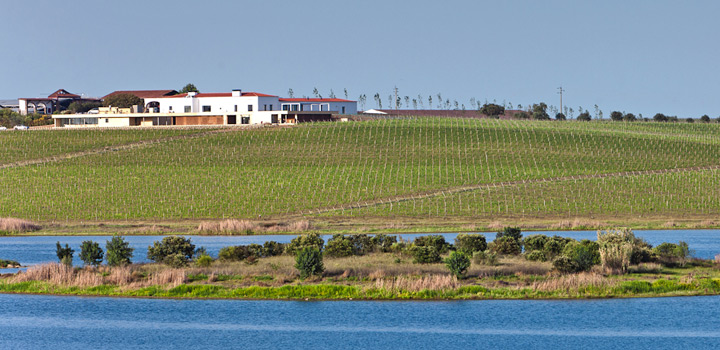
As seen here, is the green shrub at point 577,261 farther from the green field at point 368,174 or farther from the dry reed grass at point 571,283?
the green field at point 368,174

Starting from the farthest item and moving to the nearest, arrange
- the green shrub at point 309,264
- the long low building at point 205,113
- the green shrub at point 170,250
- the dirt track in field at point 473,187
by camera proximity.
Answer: the long low building at point 205,113, the dirt track in field at point 473,187, the green shrub at point 170,250, the green shrub at point 309,264

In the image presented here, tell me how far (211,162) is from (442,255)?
70.1m

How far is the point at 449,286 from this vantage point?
4494 centimetres

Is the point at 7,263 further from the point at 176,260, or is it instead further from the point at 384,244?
the point at 384,244

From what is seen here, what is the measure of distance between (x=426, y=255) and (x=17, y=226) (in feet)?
154

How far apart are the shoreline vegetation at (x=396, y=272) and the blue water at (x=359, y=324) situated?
100cm

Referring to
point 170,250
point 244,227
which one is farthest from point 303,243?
point 244,227

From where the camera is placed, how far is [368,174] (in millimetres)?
111312

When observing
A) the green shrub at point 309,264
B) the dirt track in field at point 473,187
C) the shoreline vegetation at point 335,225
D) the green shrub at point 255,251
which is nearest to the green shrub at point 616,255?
the green shrub at point 309,264

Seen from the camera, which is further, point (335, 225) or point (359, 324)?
point (335, 225)

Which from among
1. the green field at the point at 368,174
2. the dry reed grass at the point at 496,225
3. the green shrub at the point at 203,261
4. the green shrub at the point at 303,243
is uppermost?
the green field at the point at 368,174

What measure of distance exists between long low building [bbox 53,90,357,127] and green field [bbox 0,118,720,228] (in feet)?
65.1

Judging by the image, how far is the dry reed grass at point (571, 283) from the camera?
44.6 meters

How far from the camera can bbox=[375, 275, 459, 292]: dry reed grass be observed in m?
45.0
